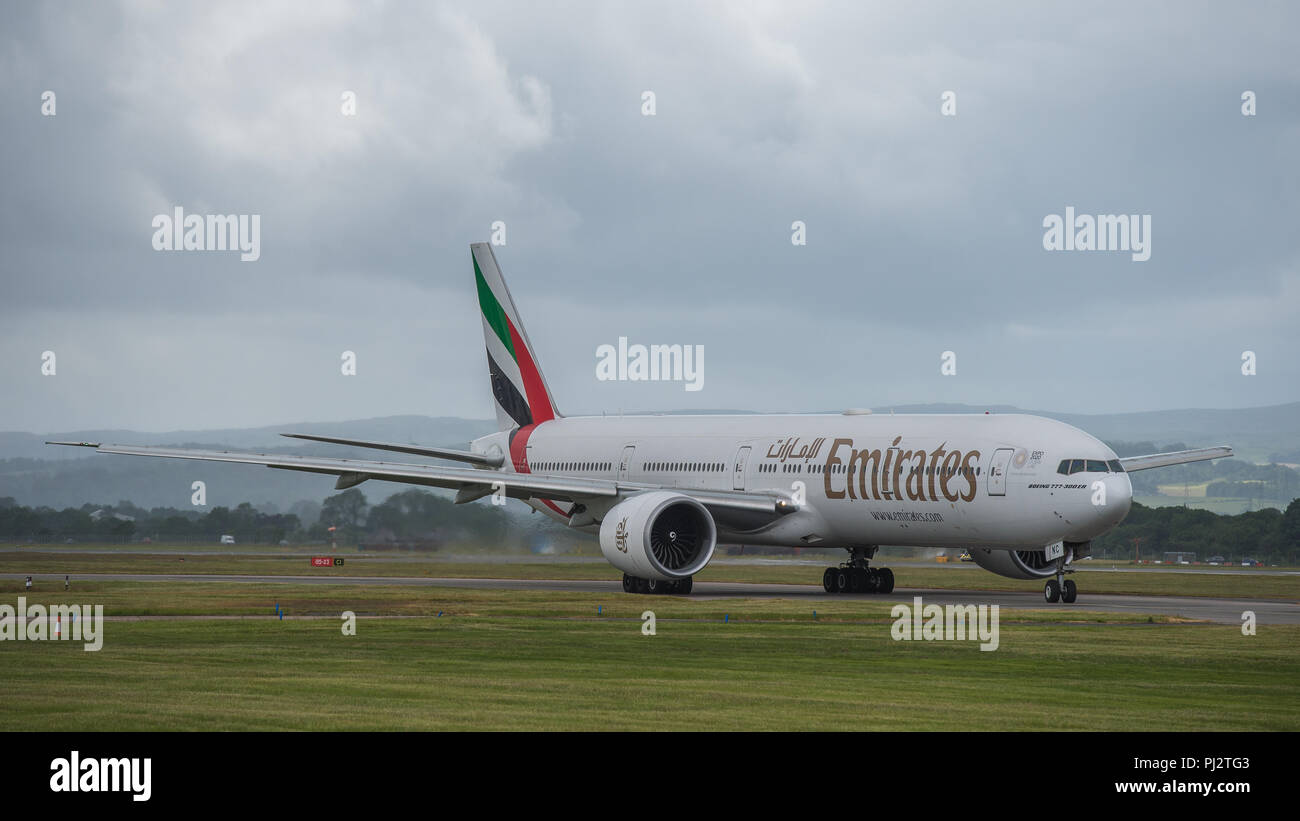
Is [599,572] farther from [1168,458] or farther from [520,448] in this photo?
[1168,458]

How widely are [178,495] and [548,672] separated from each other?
11204cm

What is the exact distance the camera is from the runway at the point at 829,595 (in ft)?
116

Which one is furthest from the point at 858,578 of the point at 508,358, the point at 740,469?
the point at 508,358


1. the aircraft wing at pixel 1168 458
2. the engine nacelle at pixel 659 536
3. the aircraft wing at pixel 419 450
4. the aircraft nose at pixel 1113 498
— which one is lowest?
the engine nacelle at pixel 659 536

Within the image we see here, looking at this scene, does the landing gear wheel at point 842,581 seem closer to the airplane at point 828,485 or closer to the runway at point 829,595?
the airplane at point 828,485

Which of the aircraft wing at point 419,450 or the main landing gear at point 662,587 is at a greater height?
the aircraft wing at point 419,450

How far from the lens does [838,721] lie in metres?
16.4

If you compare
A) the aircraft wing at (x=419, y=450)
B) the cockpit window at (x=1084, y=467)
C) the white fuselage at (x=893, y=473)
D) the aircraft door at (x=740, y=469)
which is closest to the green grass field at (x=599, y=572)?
the aircraft wing at (x=419, y=450)

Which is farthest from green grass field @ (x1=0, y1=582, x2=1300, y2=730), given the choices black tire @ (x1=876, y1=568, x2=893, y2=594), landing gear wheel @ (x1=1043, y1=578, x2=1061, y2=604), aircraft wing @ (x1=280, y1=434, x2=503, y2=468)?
aircraft wing @ (x1=280, y1=434, x2=503, y2=468)

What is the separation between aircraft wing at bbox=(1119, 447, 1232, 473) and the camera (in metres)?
43.8

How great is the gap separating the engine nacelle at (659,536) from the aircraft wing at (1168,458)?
457 inches
